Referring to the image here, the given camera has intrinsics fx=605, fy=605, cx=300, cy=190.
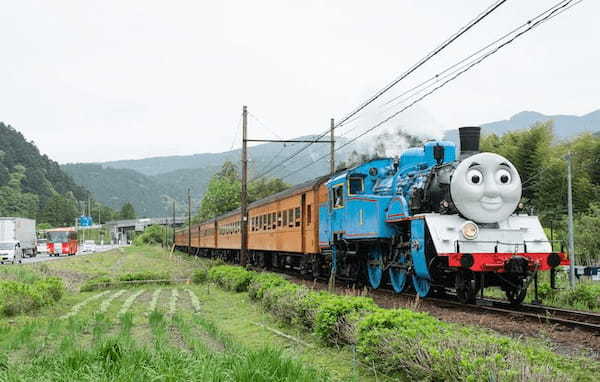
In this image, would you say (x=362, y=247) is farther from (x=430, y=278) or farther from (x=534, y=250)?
(x=534, y=250)

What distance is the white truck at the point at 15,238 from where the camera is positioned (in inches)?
1607

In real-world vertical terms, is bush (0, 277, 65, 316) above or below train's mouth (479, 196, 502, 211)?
below

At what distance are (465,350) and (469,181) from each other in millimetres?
Result: 7371

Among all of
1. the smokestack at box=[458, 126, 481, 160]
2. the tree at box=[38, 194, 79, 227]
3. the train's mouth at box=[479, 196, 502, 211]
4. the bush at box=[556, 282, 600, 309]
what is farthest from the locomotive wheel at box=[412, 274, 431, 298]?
the tree at box=[38, 194, 79, 227]

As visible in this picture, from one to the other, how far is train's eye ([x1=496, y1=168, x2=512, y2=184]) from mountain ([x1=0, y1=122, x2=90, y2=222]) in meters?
117

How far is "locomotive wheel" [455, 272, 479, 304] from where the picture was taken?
12.6 m

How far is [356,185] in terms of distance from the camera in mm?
17125

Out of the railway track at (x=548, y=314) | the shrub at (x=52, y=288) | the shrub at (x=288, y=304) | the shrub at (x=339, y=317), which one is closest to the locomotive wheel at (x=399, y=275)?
the railway track at (x=548, y=314)

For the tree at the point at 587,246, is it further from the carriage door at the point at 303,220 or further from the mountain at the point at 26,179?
the mountain at the point at 26,179

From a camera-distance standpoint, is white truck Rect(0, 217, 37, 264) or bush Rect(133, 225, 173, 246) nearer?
white truck Rect(0, 217, 37, 264)

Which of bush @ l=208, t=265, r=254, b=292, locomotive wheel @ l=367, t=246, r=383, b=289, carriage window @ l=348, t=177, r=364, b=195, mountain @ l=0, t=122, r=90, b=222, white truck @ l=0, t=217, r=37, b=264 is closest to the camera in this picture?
locomotive wheel @ l=367, t=246, r=383, b=289

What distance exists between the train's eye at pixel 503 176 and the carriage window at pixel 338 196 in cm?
541

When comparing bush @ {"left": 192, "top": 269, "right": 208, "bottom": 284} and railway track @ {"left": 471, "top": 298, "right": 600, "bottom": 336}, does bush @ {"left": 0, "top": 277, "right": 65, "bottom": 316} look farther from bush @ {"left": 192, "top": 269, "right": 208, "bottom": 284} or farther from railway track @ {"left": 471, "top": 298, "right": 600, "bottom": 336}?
railway track @ {"left": 471, "top": 298, "right": 600, "bottom": 336}

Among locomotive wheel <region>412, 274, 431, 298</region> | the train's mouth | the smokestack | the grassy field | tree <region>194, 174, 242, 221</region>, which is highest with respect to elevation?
tree <region>194, 174, 242, 221</region>
